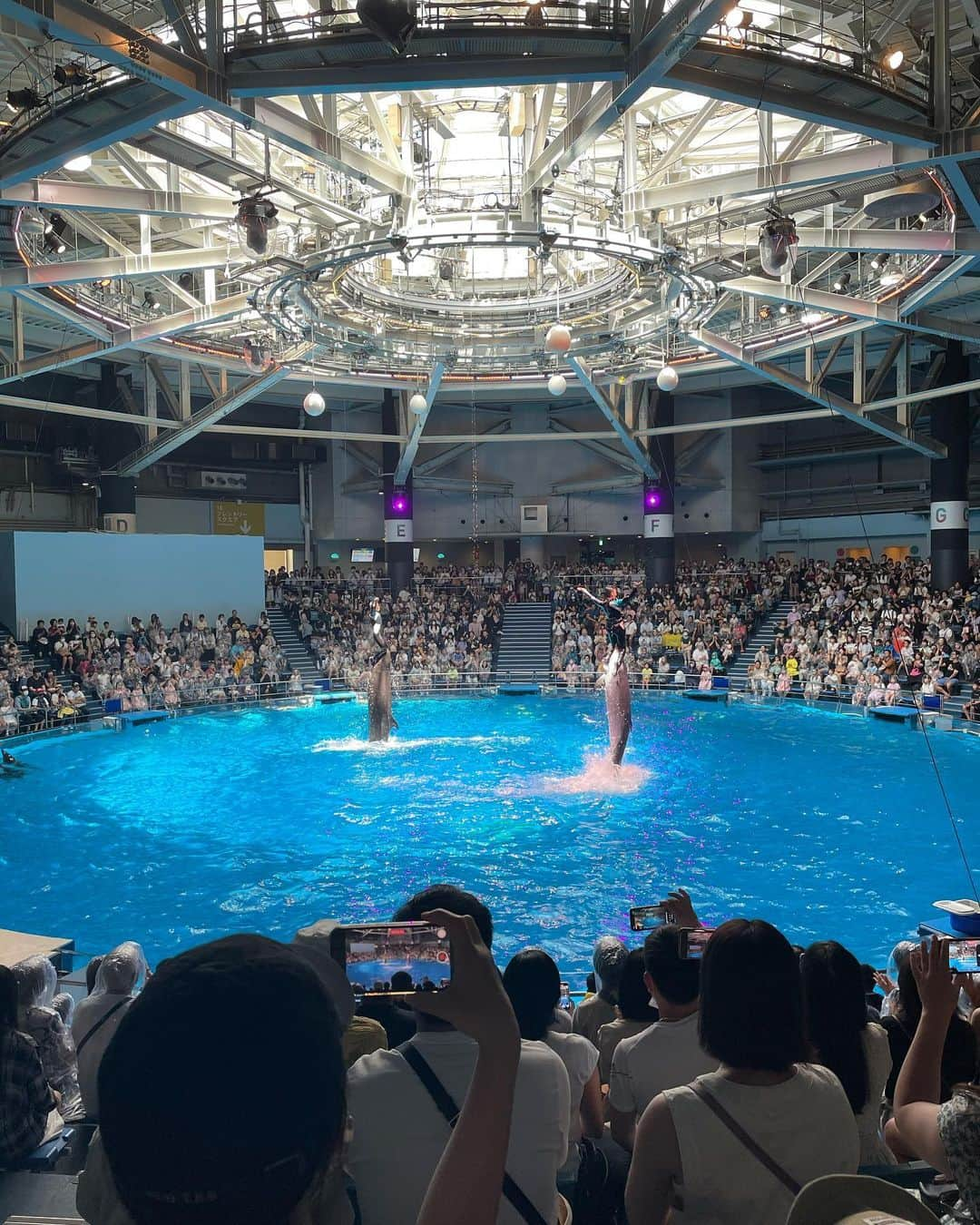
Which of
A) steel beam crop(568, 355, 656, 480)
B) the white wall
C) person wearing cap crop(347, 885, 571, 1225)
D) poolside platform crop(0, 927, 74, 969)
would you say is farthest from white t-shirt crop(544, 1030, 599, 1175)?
the white wall

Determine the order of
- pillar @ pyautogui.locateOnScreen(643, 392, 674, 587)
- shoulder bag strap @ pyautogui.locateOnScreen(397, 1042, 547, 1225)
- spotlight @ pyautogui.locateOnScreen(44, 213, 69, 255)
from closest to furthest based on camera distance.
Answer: shoulder bag strap @ pyautogui.locateOnScreen(397, 1042, 547, 1225)
spotlight @ pyautogui.locateOnScreen(44, 213, 69, 255)
pillar @ pyautogui.locateOnScreen(643, 392, 674, 587)

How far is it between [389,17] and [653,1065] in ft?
21.7

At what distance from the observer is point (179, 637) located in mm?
23953

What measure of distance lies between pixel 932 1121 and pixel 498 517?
32.0m

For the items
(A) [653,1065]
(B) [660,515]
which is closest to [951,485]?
(B) [660,515]

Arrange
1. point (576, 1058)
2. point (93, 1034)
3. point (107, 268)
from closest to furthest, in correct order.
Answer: point (576, 1058) < point (93, 1034) < point (107, 268)

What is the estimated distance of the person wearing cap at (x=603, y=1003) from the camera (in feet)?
12.5

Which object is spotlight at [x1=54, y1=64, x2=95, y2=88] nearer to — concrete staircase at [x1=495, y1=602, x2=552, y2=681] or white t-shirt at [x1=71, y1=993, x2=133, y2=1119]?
white t-shirt at [x1=71, y1=993, x2=133, y2=1119]

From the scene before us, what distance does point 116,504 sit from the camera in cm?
2588

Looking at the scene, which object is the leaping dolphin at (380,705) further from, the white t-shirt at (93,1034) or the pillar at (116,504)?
the pillar at (116,504)

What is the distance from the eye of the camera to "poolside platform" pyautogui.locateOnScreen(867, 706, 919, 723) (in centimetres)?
1828

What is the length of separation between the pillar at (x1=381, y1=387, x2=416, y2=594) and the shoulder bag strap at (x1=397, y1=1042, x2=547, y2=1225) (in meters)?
27.2

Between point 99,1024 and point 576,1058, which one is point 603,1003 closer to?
point 576,1058

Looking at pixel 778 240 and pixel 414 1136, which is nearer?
pixel 414 1136
